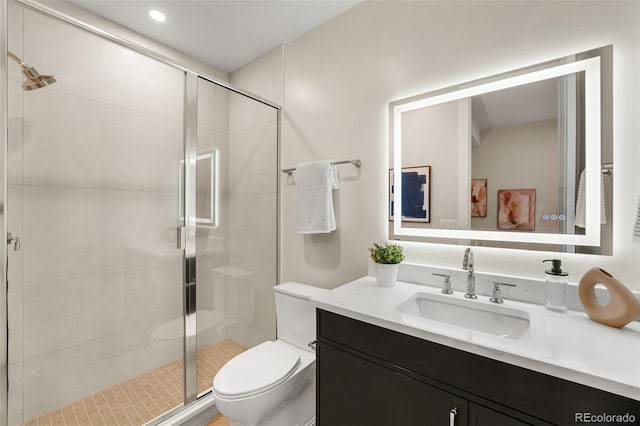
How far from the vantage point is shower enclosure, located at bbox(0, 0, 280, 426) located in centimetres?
138

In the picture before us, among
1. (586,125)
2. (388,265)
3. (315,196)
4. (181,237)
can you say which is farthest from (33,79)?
(586,125)

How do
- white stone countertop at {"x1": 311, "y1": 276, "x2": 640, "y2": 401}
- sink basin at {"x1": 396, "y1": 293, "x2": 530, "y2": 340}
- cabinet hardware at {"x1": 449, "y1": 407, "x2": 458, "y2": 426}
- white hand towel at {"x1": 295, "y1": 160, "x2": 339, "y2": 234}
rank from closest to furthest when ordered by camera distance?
white stone countertop at {"x1": 311, "y1": 276, "x2": 640, "y2": 401} → cabinet hardware at {"x1": 449, "y1": 407, "x2": 458, "y2": 426} → sink basin at {"x1": 396, "y1": 293, "x2": 530, "y2": 340} → white hand towel at {"x1": 295, "y1": 160, "x2": 339, "y2": 234}

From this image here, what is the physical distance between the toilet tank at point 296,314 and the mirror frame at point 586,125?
0.67 meters

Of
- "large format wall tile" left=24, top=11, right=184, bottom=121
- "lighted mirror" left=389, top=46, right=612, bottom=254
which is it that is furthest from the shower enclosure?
"lighted mirror" left=389, top=46, right=612, bottom=254

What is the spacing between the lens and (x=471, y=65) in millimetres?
1299

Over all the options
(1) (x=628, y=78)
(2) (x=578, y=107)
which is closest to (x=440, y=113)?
(2) (x=578, y=107)

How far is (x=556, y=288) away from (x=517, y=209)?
1.11ft

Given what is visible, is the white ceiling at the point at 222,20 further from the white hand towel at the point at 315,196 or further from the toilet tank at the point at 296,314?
the toilet tank at the point at 296,314

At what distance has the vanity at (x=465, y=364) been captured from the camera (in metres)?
0.65

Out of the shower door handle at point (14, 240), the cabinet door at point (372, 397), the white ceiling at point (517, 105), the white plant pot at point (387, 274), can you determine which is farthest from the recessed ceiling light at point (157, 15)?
the cabinet door at point (372, 397)

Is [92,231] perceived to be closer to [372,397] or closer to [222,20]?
[222,20]

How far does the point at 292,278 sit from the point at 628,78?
1.94 m

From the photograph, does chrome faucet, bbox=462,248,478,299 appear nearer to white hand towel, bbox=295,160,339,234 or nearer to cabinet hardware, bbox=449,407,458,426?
cabinet hardware, bbox=449,407,458,426

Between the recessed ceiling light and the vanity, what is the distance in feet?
6.66
